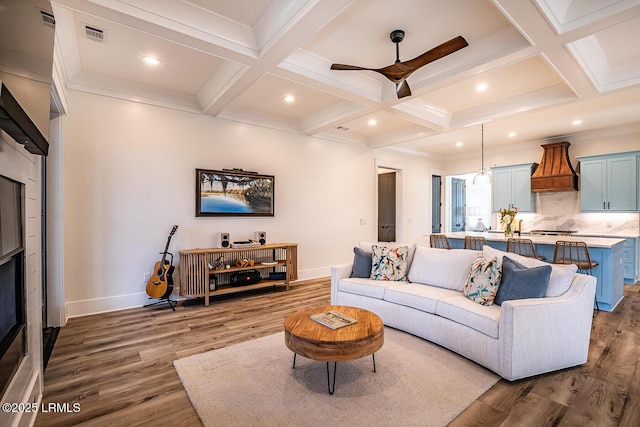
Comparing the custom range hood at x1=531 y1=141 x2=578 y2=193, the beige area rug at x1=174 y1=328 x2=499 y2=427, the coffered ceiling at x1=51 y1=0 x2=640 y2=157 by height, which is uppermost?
the coffered ceiling at x1=51 y1=0 x2=640 y2=157

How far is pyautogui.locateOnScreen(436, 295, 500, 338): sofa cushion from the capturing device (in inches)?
94.4

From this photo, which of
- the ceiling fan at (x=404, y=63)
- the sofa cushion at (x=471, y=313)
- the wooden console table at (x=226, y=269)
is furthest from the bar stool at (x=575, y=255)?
the wooden console table at (x=226, y=269)

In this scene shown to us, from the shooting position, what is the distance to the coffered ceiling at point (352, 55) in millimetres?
2451

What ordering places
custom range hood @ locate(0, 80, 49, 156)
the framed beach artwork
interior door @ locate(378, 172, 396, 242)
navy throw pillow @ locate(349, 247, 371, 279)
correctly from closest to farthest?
custom range hood @ locate(0, 80, 49, 156), navy throw pillow @ locate(349, 247, 371, 279), the framed beach artwork, interior door @ locate(378, 172, 396, 242)

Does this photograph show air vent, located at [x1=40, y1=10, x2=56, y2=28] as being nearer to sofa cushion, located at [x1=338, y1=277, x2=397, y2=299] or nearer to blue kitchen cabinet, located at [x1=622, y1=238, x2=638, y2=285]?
sofa cushion, located at [x1=338, y1=277, x2=397, y2=299]

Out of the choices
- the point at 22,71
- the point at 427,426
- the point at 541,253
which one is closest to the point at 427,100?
the point at 541,253

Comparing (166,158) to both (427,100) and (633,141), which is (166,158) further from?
(633,141)

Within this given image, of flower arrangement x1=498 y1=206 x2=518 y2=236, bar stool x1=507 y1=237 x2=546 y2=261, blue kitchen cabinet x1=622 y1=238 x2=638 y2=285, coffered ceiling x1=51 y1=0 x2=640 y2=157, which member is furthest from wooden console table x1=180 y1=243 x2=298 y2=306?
blue kitchen cabinet x1=622 y1=238 x2=638 y2=285

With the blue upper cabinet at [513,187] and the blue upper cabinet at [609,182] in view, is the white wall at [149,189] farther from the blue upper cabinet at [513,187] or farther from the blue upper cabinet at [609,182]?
the blue upper cabinet at [609,182]

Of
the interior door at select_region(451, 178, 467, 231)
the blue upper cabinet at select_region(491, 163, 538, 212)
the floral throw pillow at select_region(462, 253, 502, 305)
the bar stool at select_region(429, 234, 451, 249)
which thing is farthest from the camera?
the interior door at select_region(451, 178, 467, 231)

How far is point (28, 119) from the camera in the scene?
1.32m

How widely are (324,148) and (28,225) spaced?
4757 mm

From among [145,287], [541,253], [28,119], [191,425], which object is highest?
[28,119]

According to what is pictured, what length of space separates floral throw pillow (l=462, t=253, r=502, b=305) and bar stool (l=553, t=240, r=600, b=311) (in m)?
2.01
